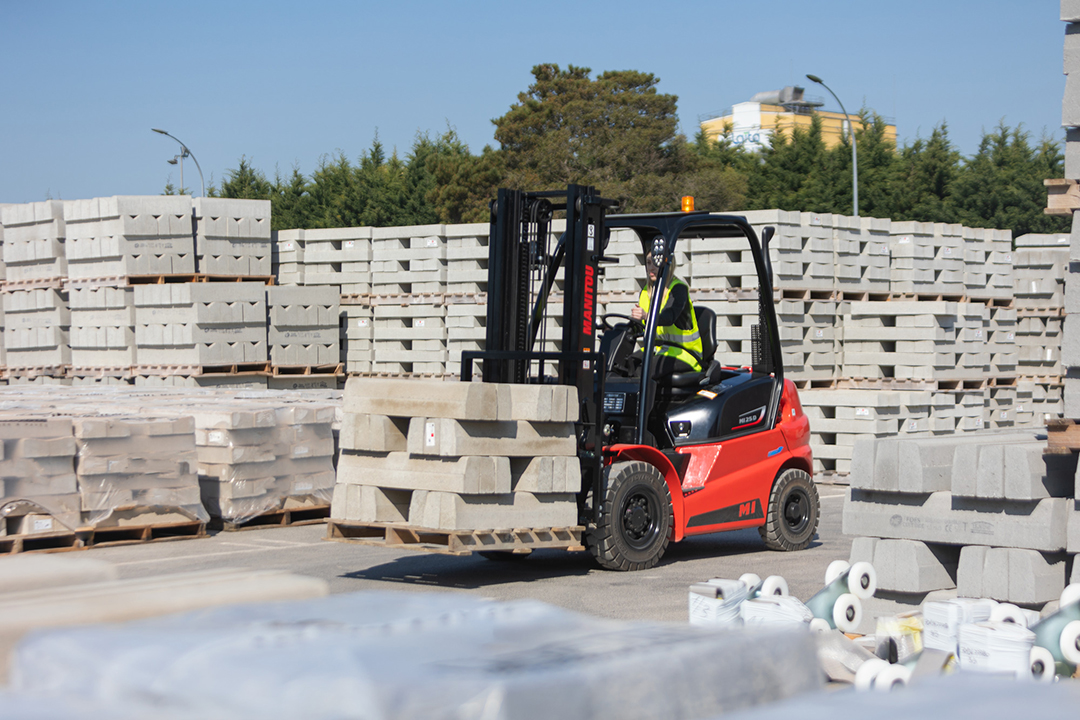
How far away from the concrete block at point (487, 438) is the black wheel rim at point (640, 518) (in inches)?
27.7

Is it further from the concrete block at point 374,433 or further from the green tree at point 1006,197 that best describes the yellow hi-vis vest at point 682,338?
the green tree at point 1006,197

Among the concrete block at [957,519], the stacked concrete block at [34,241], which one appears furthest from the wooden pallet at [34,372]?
the concrete block at [957,519]

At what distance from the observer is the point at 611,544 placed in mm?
7160

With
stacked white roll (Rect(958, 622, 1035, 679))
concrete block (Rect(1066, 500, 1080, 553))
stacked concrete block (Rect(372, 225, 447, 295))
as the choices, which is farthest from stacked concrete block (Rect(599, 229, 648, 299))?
stacked white roll (Rect(958, 622, 1035, 679))

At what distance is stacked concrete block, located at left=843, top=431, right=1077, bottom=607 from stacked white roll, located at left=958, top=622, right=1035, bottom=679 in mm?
1182

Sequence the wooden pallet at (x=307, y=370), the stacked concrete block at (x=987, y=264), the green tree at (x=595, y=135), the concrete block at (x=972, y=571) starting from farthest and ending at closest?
1. the green tree at (x=595, y=135)
2. the wooden pallet at (x=307, y=370)
3. the stacked concrete block at (x=987, y=264)
4. the concrete block at (x=972, y=571)

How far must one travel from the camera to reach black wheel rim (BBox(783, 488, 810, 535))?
28.0 feet

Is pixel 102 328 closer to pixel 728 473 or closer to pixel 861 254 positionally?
pixel 861 254

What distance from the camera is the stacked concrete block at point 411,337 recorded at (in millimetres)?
14914

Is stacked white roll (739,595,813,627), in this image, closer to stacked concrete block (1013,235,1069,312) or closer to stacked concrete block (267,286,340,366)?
stacked concrete block (267,286,340,366)

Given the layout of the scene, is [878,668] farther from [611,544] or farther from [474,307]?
[474,307]

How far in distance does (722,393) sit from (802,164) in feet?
119

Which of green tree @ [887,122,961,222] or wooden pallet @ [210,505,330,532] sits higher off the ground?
green tree @ [887,122,961,222]

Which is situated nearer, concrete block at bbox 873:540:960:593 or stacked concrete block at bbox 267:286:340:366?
concrete block at bbox 873:540:960:593
